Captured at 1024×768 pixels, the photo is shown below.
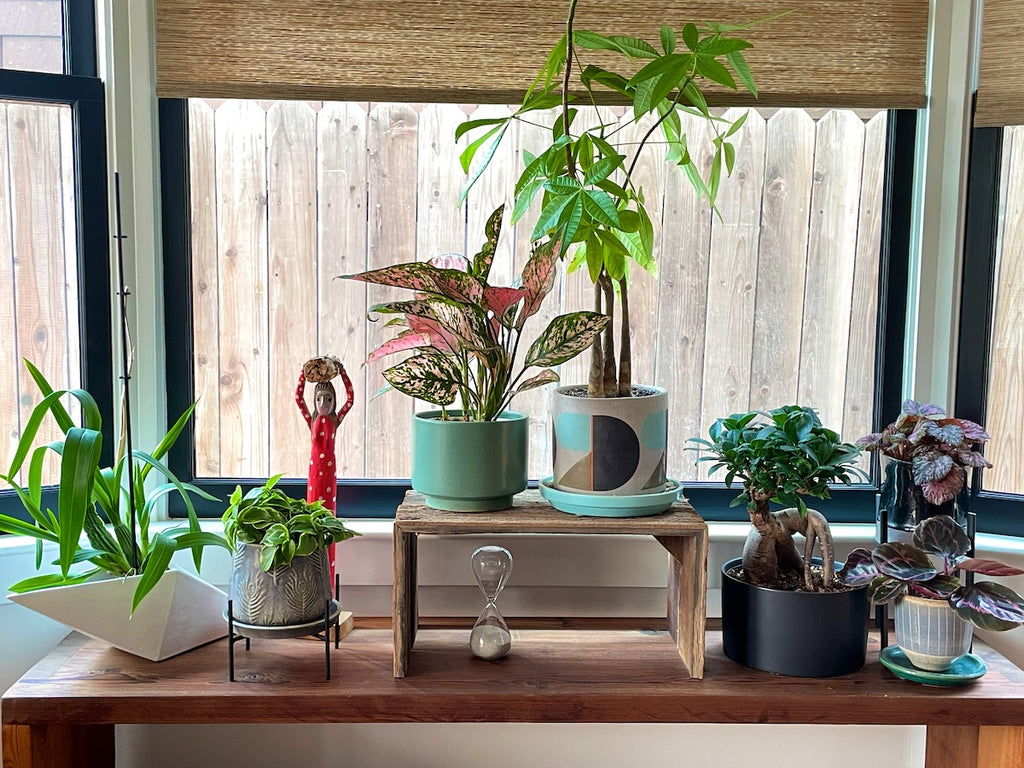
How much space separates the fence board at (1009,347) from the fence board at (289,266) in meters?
1.20

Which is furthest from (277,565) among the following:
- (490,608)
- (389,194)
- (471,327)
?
(389,194)

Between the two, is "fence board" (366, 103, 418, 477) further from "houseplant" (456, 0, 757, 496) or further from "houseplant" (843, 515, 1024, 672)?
"houseplant" (843, 515, 1024, 672)


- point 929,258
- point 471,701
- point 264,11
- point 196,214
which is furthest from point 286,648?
point 929,258

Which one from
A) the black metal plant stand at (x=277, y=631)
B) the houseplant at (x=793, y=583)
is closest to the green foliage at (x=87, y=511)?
the black metal plant stand at (x=277, y=631)

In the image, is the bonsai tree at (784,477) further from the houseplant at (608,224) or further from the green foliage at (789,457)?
the houseplant at (608,224)

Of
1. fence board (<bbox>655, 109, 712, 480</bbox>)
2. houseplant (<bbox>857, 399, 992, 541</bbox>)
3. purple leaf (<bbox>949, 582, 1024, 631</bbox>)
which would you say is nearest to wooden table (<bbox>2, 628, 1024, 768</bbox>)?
purple leaf (<bbox>949, 582, 1024, 631</bbox>)

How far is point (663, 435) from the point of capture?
52.1 inches

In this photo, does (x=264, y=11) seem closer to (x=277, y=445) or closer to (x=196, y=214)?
(x=196, y=214)

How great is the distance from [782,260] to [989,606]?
2.23ft

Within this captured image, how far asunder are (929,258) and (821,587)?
637mm

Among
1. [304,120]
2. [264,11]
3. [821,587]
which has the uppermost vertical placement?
[264,11]

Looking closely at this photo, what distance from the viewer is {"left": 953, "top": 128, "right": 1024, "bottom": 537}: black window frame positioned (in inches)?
62.1

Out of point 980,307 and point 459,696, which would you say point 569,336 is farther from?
point 980,307

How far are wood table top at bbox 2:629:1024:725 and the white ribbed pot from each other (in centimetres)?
4
